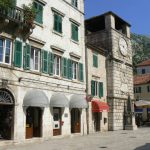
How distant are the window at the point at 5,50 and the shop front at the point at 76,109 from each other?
25.9 ft

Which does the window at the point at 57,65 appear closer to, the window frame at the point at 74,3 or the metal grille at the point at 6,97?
the metal grille at the point at 6,97

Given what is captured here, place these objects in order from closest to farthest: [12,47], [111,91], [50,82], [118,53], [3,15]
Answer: [3,15], [12,47], [50,82], [111,91], [118,53]

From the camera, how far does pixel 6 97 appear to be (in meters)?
19.5

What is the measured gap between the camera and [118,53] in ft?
117

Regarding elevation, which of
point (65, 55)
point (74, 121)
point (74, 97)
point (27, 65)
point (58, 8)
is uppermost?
point (58, 8)

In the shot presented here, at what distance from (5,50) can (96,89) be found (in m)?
14.0

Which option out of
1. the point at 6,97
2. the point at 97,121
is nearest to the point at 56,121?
the point at 6,97

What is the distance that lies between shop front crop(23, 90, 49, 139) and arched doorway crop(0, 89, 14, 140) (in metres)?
1.08

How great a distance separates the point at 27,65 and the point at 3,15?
4.04 metres

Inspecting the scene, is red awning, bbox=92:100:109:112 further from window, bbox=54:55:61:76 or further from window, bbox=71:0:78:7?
window, bbox=71:0:78:7

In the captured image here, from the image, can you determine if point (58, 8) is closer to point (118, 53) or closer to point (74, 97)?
point (74, 97)

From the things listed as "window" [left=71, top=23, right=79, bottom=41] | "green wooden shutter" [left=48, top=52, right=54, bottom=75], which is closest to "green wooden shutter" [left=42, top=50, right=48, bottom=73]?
"green wooden shutter" [left=48, top=52, right=54, bottom=75]

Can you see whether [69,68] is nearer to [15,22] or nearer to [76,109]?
[76,109]

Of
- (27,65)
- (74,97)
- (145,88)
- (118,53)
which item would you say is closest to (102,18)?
(118,53)
